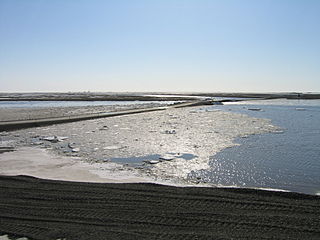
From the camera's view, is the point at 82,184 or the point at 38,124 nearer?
the point at 82,184

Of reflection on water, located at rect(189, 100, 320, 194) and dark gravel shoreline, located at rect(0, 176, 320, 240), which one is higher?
dark gravel shoreline, located at rect(0, 176, 320, 240)

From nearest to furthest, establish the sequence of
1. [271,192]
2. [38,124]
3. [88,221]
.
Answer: [88,221], [271,192], [38,124]

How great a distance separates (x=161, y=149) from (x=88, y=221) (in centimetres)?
786

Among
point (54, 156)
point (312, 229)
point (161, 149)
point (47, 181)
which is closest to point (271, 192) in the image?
point (312, 229)

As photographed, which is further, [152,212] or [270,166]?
[270,166]

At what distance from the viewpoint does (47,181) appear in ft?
25.3

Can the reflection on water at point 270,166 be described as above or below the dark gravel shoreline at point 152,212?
below

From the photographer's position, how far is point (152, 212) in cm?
557

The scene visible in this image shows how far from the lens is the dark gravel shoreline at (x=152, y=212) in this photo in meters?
4.79

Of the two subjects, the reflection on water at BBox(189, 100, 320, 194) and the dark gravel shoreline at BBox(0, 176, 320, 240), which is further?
the reflection on water at BBox(189, 100, 320, 194)

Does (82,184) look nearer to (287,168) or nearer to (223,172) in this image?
(223,172)

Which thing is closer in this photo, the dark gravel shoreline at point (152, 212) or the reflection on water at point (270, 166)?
the dark gravel shoreline at point (152, 212)

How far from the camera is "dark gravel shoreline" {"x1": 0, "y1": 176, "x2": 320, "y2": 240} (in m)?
4.79

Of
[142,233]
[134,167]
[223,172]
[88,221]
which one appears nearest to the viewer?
[142,233]
